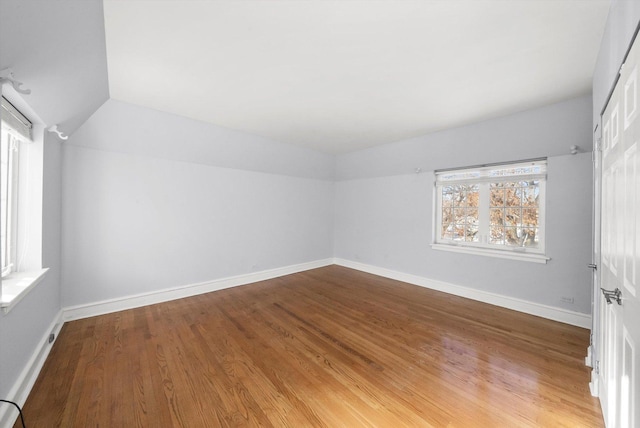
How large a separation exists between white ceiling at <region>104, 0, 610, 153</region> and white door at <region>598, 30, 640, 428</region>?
78cm

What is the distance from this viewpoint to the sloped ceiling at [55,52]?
110 centimetres

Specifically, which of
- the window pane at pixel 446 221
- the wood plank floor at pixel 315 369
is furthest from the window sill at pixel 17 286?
the window pane at pixel 446 221

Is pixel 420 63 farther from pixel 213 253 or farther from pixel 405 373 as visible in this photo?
pixel 213 253

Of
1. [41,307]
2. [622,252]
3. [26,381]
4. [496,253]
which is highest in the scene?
[622,252]

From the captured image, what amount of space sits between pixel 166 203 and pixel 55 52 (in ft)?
7.93

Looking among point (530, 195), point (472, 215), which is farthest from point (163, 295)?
point (530, 195)

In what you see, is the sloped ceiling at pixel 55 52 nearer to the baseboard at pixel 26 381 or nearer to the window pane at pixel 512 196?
the baseboard at pixel 26 381

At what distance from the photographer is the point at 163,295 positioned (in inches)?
139

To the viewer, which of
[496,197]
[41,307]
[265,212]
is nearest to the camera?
[41,307]

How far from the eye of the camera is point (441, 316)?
122 inches

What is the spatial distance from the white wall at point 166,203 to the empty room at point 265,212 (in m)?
0.03

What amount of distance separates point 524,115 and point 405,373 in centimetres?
333

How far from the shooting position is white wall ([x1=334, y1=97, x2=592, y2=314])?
2.83 metres

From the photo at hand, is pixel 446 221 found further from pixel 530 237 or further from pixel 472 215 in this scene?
pixel 530 237
